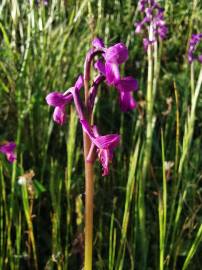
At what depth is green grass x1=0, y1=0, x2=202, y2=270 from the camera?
1385mm

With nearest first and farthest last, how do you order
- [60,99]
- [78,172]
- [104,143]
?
[104,143], [60,99], [78,172]

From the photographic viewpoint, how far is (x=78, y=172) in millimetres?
1983

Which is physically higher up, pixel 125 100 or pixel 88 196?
pixel 125 100

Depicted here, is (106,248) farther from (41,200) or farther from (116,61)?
(116,61)

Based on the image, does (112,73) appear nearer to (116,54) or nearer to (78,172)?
(116,54)

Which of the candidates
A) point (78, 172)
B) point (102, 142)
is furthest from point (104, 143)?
point (78, 172)

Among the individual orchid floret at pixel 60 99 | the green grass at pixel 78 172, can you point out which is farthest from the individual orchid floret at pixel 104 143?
the green grass at pixel 78 172

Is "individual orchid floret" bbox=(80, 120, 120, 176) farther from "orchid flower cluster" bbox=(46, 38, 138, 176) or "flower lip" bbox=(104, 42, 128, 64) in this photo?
"flower lip" bbox=(104, 42, 128, 64)

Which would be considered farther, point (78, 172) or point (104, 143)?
point (78, 172)

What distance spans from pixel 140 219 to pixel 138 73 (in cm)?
181

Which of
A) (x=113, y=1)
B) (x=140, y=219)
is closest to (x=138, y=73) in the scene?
(x=113, y=1)

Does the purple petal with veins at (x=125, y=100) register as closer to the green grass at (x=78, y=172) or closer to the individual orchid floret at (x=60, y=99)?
the individual orchid floret at (x=60, y=99)

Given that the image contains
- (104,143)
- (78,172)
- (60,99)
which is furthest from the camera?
(78,172)

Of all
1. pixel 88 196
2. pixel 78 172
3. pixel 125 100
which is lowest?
pixel 78 172
